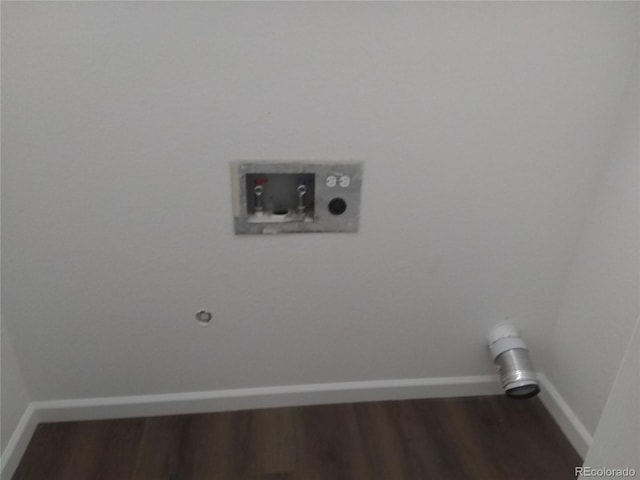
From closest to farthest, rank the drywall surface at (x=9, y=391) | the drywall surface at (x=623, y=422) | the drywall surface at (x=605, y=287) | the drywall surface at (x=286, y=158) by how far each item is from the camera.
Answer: the drywall surface at (x=623, y=422) < the drywall surface at (x=286, y=158) < the drywall surface at (x=605, y=287) < the drywall surface at (x=9, y=391)

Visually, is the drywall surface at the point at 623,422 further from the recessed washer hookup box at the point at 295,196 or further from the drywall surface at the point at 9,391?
the drywall surface at the point at 9,391

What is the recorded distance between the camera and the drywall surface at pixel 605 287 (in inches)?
45.6

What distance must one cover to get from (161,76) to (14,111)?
37 centimetres

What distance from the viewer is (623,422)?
0.77 meters

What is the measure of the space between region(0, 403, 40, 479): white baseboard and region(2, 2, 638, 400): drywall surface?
0.07 metres

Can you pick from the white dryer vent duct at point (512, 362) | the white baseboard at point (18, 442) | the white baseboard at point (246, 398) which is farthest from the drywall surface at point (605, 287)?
the white baseboard at point (18, 442)

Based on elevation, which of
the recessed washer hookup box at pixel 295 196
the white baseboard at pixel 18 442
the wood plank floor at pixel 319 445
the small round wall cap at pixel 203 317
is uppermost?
the recessed washer hookup box at pixel 295 196

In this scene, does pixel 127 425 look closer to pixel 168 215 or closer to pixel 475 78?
pixel 168 215

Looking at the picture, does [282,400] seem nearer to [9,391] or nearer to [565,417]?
[9,391]

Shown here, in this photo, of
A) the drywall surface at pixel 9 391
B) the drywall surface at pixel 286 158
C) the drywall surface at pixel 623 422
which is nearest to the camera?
the drywall surface at pixel 623 422

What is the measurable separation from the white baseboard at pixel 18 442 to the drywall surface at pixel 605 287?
5.90 ft

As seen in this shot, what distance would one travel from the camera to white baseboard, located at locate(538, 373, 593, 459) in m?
1.37

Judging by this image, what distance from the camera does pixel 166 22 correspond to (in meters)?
1.01

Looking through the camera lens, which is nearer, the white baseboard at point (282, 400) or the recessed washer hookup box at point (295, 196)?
the recessed washer hookup box at point (295, 196)
